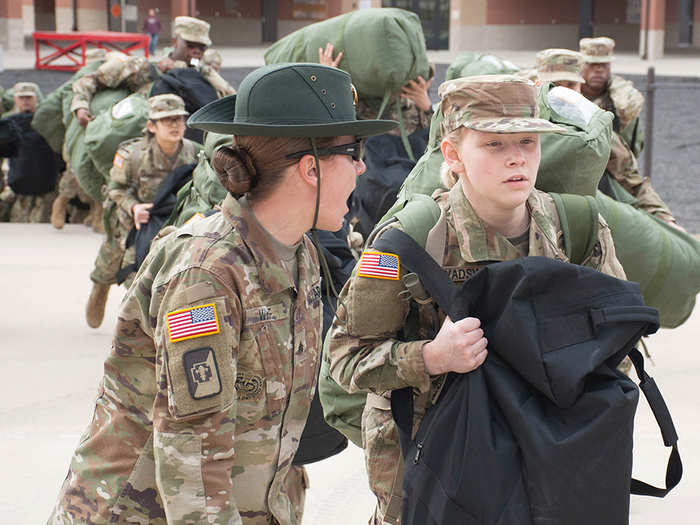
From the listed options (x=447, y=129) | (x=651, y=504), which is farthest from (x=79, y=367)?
(x=447, y=129)

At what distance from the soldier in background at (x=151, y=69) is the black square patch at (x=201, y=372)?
5.78m

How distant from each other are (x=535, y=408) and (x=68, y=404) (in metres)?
4.13

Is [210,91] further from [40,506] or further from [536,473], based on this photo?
[536,473]

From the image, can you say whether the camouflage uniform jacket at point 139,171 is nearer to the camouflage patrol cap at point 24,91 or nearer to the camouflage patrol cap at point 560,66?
the camouflage patrol cap at point 560,66

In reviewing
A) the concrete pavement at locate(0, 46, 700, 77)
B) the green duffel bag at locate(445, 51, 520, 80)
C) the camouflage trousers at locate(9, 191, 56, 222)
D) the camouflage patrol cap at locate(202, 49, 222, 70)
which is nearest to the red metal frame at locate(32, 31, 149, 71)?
the concrete pavement at locate(0, 46, 700, 77)

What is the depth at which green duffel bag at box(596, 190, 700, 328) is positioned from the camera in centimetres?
350

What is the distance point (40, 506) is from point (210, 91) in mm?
3796

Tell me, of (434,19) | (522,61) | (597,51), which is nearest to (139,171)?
(597,51)

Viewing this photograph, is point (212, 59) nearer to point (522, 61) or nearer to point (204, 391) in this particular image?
point (204, 391)

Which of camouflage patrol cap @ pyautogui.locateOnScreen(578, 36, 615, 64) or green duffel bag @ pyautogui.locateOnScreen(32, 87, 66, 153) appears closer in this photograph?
camouflage patrol cap @ pyautogui.locateOnScreen(578, 36, 615, 64)

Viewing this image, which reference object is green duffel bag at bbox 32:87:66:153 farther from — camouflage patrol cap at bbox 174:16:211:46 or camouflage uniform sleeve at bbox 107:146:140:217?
camouflage uniform sleeve at bbox 107:146:140:217

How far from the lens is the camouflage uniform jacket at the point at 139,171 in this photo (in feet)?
21.7

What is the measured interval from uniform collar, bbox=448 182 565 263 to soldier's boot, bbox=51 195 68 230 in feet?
30.5

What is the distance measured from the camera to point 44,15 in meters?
40.1
